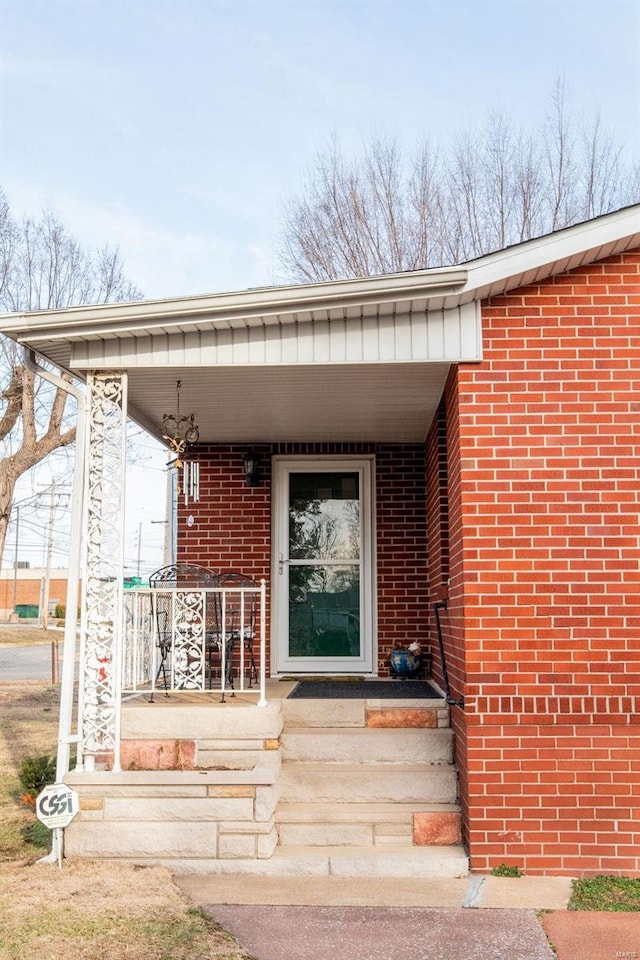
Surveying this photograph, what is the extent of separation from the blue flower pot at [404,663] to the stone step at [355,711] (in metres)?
1.70

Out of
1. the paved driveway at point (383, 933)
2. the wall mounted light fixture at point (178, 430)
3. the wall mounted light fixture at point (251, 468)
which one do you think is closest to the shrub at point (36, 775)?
the wall mounted light fixture at point (178, 430)

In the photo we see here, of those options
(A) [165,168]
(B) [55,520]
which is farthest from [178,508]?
(B) [55,520]

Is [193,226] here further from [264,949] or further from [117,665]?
[264,949]

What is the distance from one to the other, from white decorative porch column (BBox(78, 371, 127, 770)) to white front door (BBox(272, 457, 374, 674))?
2937 millimetres

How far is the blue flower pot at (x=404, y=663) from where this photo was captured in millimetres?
8180

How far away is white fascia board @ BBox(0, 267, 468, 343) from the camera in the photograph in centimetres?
538

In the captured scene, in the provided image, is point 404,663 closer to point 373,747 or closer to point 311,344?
point 373,747

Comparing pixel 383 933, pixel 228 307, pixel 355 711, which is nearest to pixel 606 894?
pixel 383 933

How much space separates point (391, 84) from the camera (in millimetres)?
13242

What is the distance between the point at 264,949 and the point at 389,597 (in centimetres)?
467

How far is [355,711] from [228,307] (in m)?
2.98

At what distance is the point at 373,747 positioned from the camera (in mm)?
6133

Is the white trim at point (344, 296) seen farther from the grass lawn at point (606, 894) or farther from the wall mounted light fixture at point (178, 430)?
the grass lawn at point (606, 894)

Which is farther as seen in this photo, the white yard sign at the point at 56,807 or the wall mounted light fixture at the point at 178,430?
the wall mounted light fixture at the point at 178,430
